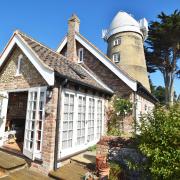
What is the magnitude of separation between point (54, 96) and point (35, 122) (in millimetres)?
1458

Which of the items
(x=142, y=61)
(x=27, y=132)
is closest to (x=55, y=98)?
(x=27, y=132)

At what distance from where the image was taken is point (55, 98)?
26.0 feet

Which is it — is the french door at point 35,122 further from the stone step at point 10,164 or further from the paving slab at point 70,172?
the paving slab at point 70,172

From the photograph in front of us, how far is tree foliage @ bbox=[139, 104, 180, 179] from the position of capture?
501cm

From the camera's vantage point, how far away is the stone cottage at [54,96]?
25.8 ft

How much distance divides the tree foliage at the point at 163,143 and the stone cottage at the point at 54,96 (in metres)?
3.83

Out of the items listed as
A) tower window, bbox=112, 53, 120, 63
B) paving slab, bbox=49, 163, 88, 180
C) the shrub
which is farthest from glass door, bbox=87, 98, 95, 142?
tower window, bbox=112, 53, 120, 63

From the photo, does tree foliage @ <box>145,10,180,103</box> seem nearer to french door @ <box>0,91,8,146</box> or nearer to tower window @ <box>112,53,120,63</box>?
tower window @ <box>112,53,120,63</box>

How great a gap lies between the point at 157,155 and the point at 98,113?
6626 mm

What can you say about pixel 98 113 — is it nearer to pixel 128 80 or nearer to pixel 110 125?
pixel 110 125

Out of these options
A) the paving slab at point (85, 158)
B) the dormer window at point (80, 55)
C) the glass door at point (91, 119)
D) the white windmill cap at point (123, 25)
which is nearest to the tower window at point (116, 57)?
the white windmill cap at point (123, 25)

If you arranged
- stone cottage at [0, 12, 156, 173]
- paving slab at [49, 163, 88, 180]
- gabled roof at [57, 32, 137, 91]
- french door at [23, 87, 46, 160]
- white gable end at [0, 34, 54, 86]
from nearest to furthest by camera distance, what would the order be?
1. paving slab at [49, 163, 88, 180]
2. white gable end at [0, 34, 54, 86]
3. stone cottage at [0, 12, 156, 173]
4. french door at [23, 87, 46, 160]
5. gabled roof at [57, 32, 137, 91]

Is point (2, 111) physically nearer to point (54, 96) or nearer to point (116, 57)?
point (54, 96)

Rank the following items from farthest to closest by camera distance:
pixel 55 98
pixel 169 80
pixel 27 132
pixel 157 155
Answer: pixel 169 80, pixel 27 132, pixel 55 98, pixel 157 155
